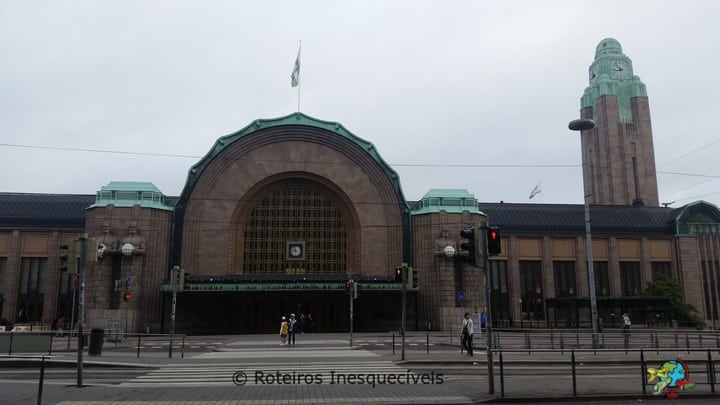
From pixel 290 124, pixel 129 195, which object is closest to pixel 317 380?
pixel 129 195

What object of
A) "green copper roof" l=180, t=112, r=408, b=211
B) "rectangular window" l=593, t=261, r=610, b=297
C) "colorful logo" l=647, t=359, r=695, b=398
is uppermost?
"green copper roof" l=180, t=112, r=408, b=211

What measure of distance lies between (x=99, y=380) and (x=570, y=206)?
181 feet

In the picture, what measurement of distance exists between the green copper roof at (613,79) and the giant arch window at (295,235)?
49.6 metres

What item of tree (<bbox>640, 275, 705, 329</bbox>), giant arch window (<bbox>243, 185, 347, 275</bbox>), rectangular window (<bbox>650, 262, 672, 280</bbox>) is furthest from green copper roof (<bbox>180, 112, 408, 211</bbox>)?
rectangular window (<bbox>650, 262, 672, 280</bbox>)

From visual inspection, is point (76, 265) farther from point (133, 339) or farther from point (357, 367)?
point (133, 339)

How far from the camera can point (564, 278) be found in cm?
5756

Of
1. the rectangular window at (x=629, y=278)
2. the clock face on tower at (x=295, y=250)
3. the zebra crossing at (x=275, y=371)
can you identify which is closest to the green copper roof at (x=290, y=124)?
the clock face on tower at (x=295, y=250)

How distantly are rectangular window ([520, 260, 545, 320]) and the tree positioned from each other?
943cm

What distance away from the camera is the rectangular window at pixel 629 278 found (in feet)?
190

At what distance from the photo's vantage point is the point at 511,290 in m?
56.3

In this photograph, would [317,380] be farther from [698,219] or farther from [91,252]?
[698,219]

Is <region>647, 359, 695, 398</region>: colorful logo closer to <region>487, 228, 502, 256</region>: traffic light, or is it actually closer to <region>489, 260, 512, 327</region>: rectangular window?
<region>487, 228, 502, 256</region>: traffic light

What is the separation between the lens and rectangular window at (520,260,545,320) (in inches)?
2220

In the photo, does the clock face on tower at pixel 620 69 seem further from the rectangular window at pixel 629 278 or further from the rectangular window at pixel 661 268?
the rectangular window at pixel 629 278
